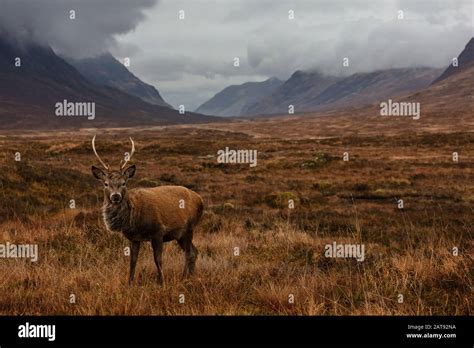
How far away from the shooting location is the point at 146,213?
20.1 feet

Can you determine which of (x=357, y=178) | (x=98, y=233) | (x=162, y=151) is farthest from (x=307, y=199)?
(x=162, y=151)

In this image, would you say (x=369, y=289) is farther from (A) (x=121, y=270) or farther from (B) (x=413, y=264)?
(A) (x=121, y=270)

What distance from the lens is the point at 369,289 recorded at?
5336 mm

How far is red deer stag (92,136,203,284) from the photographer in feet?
19.0

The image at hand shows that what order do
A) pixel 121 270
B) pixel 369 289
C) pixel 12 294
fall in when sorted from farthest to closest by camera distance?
pixel 121 270, pixel 369 289, pixel 12 294

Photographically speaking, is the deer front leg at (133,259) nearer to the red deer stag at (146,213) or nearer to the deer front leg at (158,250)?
the red deer stag at (146,213)
